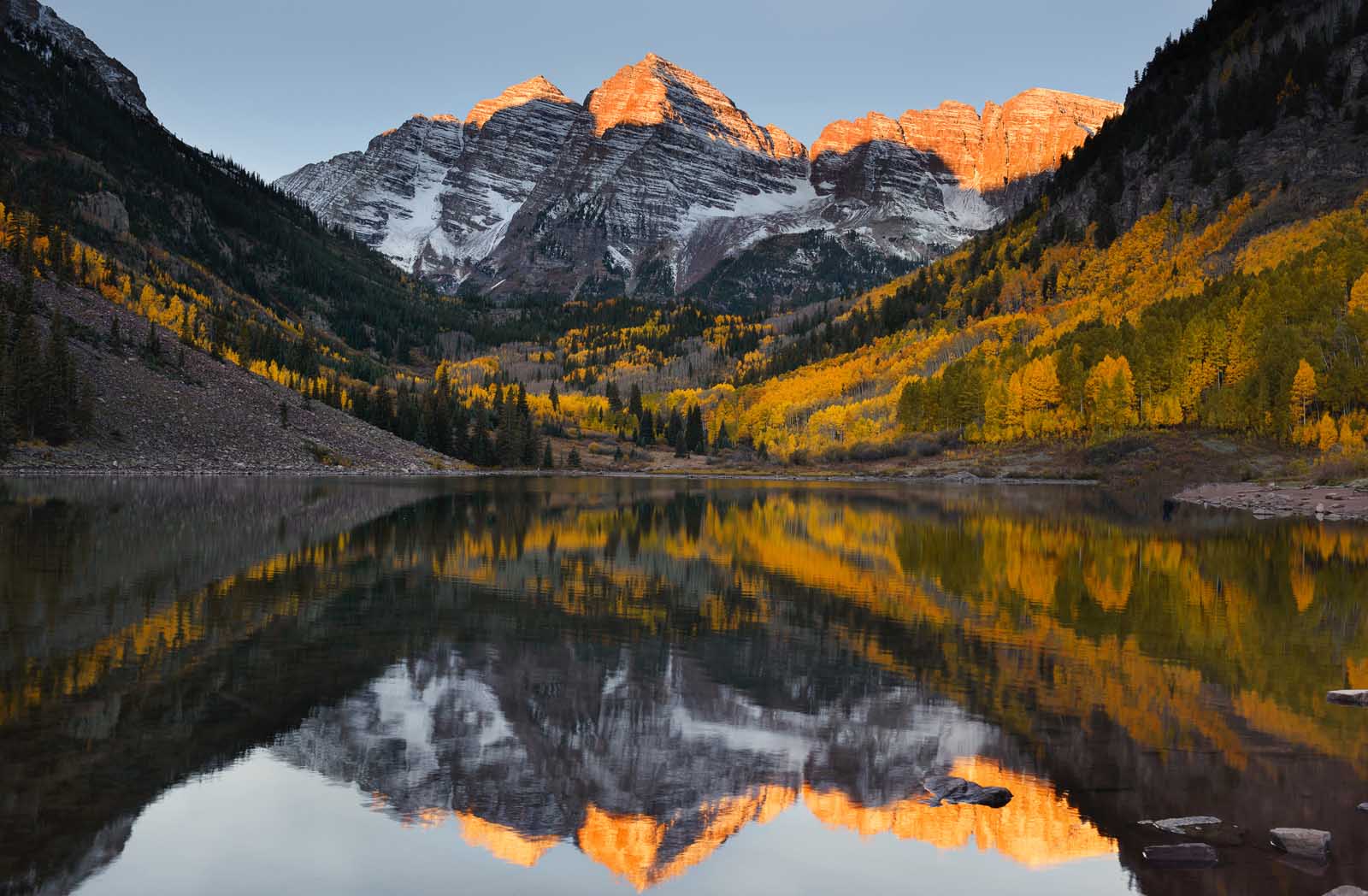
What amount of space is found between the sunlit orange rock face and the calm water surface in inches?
2.0

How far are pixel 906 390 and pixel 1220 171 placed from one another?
76179 mm

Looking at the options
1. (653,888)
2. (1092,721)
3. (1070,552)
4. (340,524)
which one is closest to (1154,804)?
(1092,721)

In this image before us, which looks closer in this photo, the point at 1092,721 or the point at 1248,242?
the point at 1092,721

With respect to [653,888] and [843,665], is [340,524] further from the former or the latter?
[653,888]

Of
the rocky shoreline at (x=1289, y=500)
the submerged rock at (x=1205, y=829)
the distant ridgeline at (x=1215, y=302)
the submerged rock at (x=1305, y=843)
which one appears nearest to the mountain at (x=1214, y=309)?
the distant ridgeline at (x=1215, y=302)

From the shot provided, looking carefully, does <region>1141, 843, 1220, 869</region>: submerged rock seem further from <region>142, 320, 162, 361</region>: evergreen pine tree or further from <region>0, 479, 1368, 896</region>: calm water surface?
<region>142, 320, 162, 361</region>: evergreen pine tree

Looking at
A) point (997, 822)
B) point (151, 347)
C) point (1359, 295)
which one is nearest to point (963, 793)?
point (997, 822)

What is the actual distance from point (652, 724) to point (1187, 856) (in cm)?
869

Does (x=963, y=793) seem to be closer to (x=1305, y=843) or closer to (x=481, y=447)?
(x=1305, y=843)

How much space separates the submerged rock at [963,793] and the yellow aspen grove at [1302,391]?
321 ft

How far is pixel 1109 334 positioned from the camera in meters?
134

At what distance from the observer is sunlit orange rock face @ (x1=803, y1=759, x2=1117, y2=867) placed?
11.7 metres

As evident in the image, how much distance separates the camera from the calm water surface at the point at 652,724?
11180mm

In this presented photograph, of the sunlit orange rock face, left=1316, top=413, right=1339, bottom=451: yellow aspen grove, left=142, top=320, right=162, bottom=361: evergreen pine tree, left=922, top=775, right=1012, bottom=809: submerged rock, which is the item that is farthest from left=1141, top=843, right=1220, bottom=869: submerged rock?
left=142, top=320, right=162, bottom=361: evergreen pine tree
